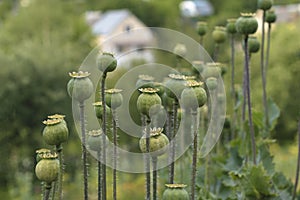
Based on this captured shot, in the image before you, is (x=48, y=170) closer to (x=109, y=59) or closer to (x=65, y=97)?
(x=109, y=59)

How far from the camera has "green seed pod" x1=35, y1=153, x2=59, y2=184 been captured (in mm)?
817

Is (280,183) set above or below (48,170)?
below

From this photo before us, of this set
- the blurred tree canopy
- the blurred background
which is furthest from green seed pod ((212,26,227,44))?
the blurred tree canopy

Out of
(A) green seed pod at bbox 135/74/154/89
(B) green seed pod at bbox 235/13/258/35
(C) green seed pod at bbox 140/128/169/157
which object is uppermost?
(B) green seed pod at bbox 235/13/258/35

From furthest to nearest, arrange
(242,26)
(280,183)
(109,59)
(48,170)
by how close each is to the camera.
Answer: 1. (280,183)
2. (242,26)
3. (109,59)
4. (48,170)

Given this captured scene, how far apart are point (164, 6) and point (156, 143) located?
785 inches

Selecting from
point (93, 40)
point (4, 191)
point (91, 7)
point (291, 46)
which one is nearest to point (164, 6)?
point (91, 7)

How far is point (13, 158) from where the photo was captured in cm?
616

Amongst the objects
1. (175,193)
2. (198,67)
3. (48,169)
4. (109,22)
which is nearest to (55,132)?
(48,169)

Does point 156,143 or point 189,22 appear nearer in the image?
point 156,143

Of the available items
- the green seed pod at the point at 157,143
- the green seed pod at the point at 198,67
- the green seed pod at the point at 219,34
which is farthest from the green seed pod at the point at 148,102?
the green seed pod at the point at 219,34

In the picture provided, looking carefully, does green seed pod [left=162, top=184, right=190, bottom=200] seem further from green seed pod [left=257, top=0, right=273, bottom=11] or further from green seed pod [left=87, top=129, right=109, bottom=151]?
green seed pod [left=257, top=0, right=273, bottom=11]

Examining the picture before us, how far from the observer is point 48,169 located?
0.82m

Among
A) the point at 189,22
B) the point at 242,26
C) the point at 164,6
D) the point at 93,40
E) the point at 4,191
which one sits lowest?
the point at 4,191
